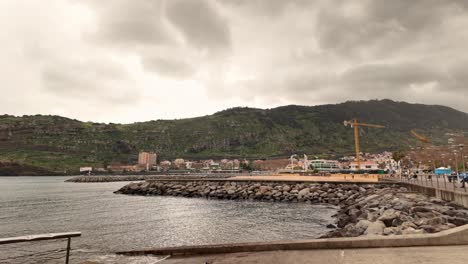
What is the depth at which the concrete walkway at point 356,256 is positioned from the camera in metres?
7.46

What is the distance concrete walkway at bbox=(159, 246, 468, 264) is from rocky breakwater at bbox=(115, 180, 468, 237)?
488 cm

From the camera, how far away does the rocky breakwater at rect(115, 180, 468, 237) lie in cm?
1481

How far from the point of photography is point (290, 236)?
2089 centimetres

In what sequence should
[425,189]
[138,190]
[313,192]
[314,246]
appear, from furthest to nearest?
[138,190] → [313,192] → [425,189] → [314,246]

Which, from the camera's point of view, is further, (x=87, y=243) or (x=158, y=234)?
(x=158, y=234)

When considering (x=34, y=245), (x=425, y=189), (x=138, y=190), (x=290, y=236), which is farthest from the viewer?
(x=138, y=190)

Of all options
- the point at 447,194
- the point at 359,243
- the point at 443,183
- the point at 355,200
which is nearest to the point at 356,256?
the point at 359,243

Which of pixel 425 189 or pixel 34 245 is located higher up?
pixel 425 189

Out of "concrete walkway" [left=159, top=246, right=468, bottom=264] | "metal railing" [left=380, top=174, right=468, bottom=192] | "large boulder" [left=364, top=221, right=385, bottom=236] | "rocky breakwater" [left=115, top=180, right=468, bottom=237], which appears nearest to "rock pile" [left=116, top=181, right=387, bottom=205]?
"rocky breakwater" [left=115, top=180, right=468, bottom=237]

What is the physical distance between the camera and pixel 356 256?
27.0ft

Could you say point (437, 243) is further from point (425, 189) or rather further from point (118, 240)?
point (425, 189)

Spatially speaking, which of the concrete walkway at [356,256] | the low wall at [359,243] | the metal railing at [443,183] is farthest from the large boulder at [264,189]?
the concrete walkway at [356,256]

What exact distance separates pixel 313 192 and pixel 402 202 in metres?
22.8

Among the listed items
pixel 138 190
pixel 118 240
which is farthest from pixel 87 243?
pixel 138 190
